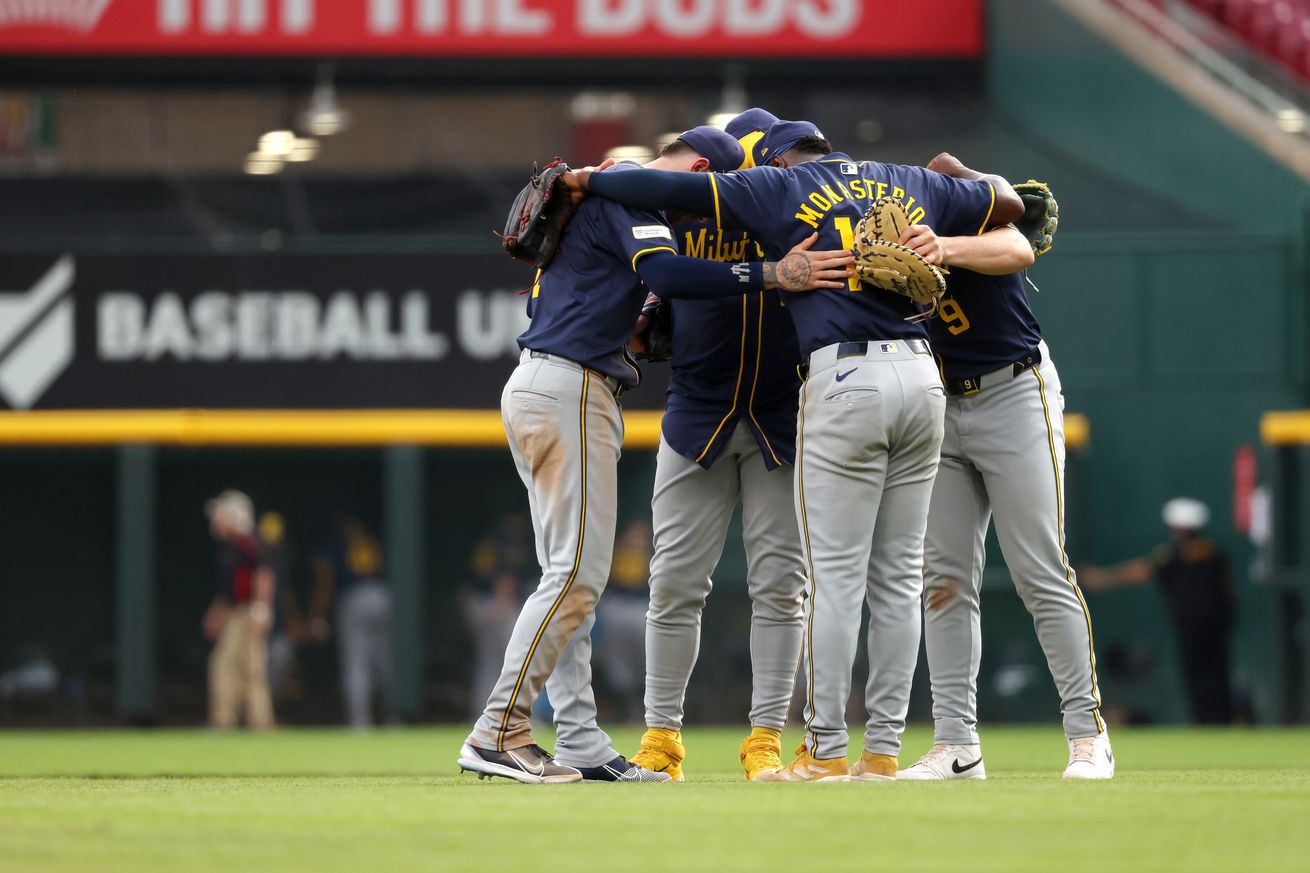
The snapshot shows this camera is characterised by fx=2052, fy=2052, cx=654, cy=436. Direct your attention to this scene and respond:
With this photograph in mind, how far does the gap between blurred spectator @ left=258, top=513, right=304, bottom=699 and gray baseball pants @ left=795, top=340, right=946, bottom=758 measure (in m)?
10.3

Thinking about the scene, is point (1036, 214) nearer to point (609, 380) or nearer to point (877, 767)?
point (609, 380)

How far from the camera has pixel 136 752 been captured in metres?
11.5

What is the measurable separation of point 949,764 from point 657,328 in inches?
69.6

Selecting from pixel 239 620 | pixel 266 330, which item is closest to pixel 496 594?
pixel 239 620

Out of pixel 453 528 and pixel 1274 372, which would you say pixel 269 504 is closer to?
pixel 453 528

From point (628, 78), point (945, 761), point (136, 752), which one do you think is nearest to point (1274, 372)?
point (628, 78)

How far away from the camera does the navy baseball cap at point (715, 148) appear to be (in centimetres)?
657

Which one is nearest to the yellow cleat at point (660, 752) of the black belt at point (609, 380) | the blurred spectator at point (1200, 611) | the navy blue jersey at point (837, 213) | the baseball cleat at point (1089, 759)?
the black belt at point (609, 380)

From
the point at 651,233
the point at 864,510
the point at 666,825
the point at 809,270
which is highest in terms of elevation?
the point at 651,233

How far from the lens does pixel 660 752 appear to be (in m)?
6.71

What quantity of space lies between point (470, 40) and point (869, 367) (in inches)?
503

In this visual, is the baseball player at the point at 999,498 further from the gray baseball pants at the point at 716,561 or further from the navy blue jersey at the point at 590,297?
the navy blue jersey at the point at 590,297

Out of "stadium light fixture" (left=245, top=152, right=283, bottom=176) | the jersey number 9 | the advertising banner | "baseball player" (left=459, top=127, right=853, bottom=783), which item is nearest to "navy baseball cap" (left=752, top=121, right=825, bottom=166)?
"baseball player" (left=459, top=127, right=853, bottom=783)

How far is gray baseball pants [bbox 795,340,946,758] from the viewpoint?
19.6ft
